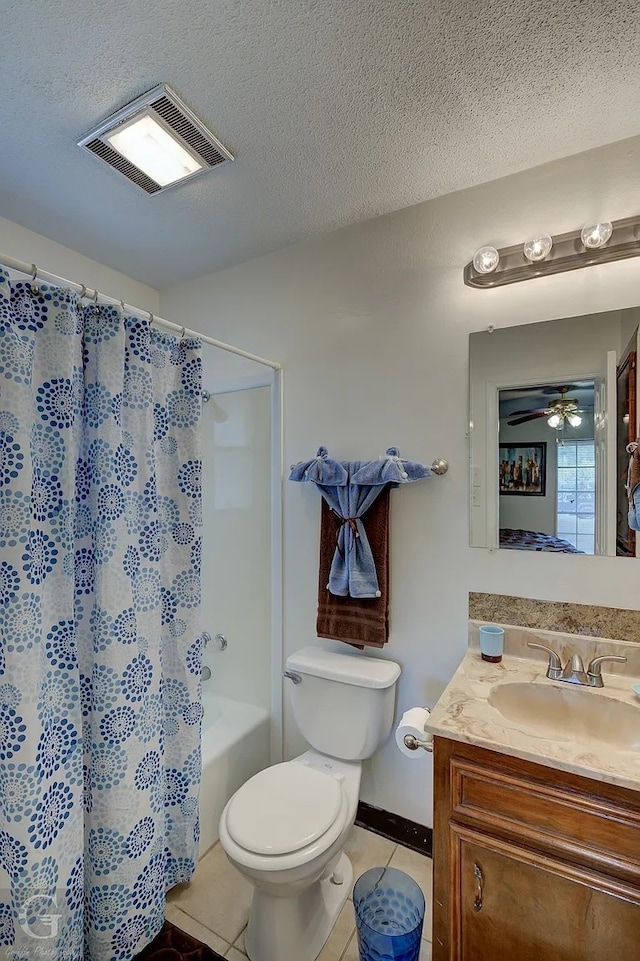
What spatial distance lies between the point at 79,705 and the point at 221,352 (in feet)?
5.60

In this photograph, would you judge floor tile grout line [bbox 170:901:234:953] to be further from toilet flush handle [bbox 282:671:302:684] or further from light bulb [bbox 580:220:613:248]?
light bulb [bbox 580:220:613:248]

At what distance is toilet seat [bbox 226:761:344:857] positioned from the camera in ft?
4.22

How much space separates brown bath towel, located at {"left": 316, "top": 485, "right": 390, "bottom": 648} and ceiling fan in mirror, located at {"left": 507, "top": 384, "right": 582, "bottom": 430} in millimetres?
602

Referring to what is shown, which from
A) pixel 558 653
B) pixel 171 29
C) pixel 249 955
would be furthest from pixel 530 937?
pixel 171 29

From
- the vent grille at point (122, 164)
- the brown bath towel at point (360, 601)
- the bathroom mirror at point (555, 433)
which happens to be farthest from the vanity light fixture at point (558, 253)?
the vent grille at point (122, 164)

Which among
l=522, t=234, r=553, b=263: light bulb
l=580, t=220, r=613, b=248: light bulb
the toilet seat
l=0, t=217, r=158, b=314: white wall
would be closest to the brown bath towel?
the toilet seat

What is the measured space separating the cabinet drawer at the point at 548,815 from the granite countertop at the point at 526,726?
0.23ft

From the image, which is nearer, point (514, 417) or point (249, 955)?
point (249, 955)

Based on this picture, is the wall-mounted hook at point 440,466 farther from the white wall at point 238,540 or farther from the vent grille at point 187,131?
the vent grille at point 187,131

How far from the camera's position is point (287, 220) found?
1894 mm

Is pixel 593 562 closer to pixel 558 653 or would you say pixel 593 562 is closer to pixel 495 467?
pixel 558 653

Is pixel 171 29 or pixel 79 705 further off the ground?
pixel 171 29

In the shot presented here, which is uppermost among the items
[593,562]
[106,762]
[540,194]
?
[540,194]

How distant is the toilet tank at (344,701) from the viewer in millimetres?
1704
